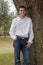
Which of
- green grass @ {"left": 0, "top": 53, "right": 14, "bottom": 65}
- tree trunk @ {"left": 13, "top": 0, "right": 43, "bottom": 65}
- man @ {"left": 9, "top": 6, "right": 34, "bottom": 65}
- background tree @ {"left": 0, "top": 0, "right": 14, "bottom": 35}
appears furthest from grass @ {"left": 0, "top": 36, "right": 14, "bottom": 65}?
background tree @ {"left": 0, "top": 0, "right": 14, "bottom": 35}

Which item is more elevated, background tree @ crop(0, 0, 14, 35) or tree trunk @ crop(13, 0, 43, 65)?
background tree @ crop(0, 0, 14, 35)

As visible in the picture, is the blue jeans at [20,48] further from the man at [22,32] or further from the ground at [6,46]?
the ground at [6,46]

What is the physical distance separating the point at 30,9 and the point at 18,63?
1.90 meters

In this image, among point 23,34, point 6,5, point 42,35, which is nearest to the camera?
point 23,34

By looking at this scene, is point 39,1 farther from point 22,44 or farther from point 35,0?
point 22,44

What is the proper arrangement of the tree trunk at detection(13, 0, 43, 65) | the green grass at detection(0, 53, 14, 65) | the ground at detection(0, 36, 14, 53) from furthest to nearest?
the ground at detection(0, 36, 14, 53)
the green grass at detection(0, 53, 14, 65)
the tree trunk at detection(13, 0, 43, 65)

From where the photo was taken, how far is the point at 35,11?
8062 mm

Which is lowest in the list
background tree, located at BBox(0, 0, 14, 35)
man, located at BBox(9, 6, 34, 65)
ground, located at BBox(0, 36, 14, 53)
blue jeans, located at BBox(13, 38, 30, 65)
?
ground, located at BBox(0, 36, 14, 53)

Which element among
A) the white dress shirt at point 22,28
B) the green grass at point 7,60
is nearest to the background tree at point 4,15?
the green grass at point 7,60

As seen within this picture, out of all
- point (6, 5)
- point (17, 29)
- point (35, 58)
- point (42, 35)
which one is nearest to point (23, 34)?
point (17, 29)

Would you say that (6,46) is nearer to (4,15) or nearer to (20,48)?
(4,15)

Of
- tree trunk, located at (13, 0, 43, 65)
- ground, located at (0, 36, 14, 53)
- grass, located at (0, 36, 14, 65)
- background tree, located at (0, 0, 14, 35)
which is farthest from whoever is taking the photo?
background tree, located at (0, 0, 14, 35)

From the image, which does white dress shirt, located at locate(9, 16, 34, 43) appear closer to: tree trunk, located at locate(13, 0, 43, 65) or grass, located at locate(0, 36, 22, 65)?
tree trunk, located at locate(13, 0, 43, 65)

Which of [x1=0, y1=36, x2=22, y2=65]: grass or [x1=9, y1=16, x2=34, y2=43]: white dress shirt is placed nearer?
[x1=9, y1=16, x2=34, y2=43]: white dress shirt
